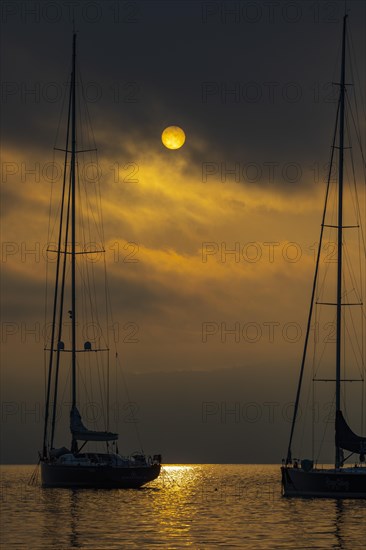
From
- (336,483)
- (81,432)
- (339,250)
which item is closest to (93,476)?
(81,432)

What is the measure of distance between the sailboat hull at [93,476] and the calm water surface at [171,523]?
3.68 feet

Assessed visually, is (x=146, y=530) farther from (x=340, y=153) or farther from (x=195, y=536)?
(x=340, y=153)

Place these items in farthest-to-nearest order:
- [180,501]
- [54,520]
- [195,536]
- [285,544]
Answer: [180,501], [54,520], [195,536], [285,544]

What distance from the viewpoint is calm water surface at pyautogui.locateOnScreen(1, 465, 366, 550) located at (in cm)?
5303

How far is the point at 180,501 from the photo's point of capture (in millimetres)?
87938

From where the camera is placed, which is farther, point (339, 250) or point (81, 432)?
point (81, 432)

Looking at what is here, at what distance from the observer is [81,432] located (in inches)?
3145

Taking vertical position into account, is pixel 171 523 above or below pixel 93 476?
below

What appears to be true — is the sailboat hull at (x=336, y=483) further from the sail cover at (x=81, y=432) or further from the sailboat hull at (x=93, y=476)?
the sail cover at (x=81, y=432)

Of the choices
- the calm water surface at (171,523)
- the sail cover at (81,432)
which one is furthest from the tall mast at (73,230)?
the calm water surface at (171,523)

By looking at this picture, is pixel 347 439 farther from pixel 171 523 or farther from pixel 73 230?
pixel 73 230

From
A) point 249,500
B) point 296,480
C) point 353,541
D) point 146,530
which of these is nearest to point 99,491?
point 249,500

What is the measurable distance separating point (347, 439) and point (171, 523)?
43.5ft

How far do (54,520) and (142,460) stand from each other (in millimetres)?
17308
